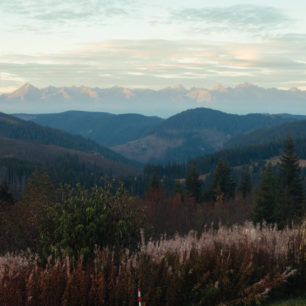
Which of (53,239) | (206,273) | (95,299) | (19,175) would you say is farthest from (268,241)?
(19,175)

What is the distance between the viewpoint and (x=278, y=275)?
10.7 meters

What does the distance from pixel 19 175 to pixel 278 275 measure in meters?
202

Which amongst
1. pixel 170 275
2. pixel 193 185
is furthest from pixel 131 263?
pixel 193 185

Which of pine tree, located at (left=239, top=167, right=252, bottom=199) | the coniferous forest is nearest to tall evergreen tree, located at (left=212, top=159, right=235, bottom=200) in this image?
pine tree, located at (left=239, top=167, right=252, bottom=199)

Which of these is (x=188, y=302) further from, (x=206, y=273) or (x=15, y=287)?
(x=15, y=287)

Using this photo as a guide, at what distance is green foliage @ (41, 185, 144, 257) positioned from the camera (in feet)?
37.0

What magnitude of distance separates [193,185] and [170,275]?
218 feet

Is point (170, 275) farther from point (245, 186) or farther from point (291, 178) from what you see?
point (245, 186)

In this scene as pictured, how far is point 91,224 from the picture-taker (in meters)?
11.4

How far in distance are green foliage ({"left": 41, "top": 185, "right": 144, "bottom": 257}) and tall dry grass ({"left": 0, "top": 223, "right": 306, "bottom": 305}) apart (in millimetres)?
760

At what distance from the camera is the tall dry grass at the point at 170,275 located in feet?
30.0

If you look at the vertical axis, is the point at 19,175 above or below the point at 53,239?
below

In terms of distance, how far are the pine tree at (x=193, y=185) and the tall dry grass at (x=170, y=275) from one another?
63503mm

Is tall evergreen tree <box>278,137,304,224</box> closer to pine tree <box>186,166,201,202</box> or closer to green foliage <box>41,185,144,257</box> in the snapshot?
pine tree <box>186,166,201,202</box>
